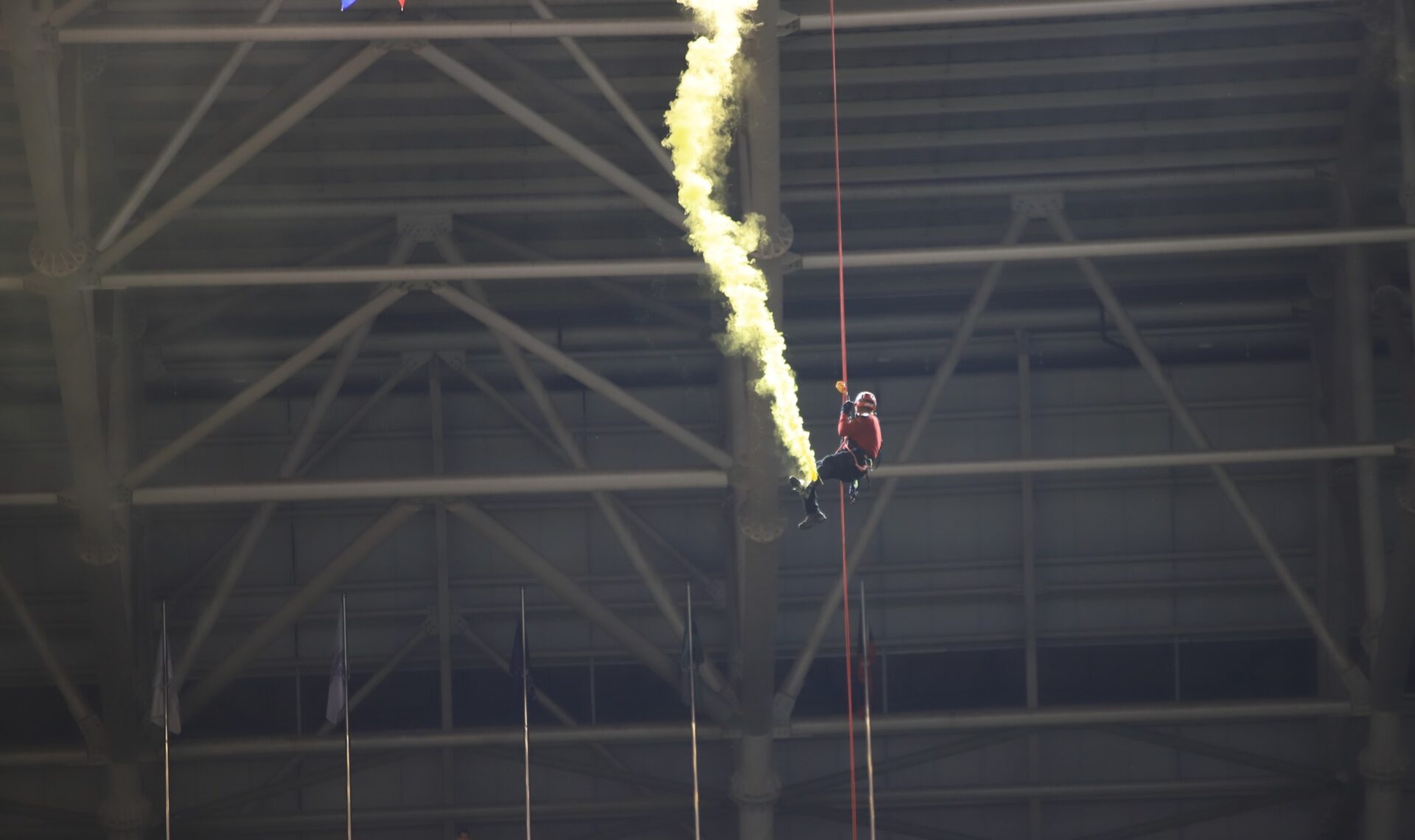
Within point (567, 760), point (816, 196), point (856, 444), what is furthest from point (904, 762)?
point (856, 444)

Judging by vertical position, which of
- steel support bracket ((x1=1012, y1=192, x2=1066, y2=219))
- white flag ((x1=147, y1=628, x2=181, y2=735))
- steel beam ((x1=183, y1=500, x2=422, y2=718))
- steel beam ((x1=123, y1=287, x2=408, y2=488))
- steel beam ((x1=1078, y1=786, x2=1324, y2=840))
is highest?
steel support bracket ((x1=1012, y1=192, x2=1066, y2=219))

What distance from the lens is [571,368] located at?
1441 centimetres

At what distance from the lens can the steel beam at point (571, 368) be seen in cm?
1422

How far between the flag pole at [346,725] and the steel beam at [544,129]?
515 centimetres

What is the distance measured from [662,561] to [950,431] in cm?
359

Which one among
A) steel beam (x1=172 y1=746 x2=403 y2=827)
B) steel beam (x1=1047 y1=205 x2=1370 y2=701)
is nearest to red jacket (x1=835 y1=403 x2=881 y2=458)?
steel beam (x1=1047 y1=205 x2=1370 y2=701)

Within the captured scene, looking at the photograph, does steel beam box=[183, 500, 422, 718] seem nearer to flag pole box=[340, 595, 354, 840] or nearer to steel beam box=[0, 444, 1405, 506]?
flag pole box=[340, 595, 354, 840]

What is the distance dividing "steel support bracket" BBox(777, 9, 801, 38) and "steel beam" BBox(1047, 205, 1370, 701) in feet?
14.9

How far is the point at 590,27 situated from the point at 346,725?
7299 millimetres

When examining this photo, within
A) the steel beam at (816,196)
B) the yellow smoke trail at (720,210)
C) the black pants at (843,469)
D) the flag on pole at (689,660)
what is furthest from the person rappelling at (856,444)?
the steel beam at (816,196)

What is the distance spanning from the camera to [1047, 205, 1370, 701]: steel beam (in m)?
15.5

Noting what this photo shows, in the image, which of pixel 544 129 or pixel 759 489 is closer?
pixel 544 129

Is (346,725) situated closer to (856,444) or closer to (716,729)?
(716,729)

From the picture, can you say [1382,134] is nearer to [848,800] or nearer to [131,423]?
[848,800]
